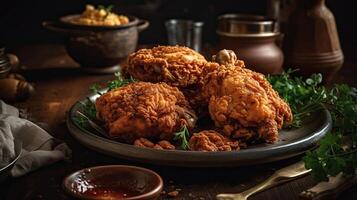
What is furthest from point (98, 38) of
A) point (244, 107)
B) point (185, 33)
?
point (244, 107)

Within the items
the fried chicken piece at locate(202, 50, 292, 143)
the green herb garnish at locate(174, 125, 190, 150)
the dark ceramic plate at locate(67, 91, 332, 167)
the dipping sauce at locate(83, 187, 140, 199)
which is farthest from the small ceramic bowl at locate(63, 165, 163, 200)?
the fried chicken piece at locate(202, 50, 292, 143)

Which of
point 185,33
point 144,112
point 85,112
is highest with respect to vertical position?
point 144,112

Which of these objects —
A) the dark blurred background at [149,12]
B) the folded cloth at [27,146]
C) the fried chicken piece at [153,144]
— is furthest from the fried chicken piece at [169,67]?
the dark blurred background at [149,12]

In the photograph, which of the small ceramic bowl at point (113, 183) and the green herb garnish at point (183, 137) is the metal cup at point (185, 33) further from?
the small ceramic bowl at point (113, 183)

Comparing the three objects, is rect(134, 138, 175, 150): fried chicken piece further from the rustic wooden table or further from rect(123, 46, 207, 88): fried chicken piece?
rect(123, 46, 207, 88): fried chicken piece

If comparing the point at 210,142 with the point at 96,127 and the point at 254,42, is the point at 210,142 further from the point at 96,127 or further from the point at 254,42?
the point at 254,42
